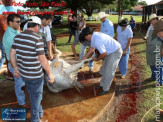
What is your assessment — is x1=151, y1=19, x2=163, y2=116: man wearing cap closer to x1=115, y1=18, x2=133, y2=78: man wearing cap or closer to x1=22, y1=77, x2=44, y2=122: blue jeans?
x1=115, y1=18, x2=133, y2=78: man wearing cap

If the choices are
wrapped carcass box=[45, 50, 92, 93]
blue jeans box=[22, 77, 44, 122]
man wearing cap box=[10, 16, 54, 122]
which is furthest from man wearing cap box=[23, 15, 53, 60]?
blue jeans box=[22, 77, 44, 122]

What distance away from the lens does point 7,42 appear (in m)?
3.15

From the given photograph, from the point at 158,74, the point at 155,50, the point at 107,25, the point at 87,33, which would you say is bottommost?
the point at 158,74

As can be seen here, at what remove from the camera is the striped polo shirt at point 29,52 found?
2.37 metres

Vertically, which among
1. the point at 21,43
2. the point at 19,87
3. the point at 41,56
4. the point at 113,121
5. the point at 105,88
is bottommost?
the point at 113,121

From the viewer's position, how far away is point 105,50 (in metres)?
3.62

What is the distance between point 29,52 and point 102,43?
1.69m

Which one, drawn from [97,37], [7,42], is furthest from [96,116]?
[7,42]

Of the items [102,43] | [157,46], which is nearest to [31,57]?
[102,43]

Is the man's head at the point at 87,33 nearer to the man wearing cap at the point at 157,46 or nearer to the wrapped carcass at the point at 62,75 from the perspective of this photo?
the wrapped carcass at the point at 62,75

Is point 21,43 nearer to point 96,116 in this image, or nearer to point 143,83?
point 96,116

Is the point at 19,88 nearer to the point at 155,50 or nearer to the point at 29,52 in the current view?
the point at 29,52

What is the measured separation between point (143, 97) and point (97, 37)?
74.8 inches

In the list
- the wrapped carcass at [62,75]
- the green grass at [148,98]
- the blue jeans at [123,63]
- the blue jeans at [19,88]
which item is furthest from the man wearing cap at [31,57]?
the blue jeans at [123,63]
